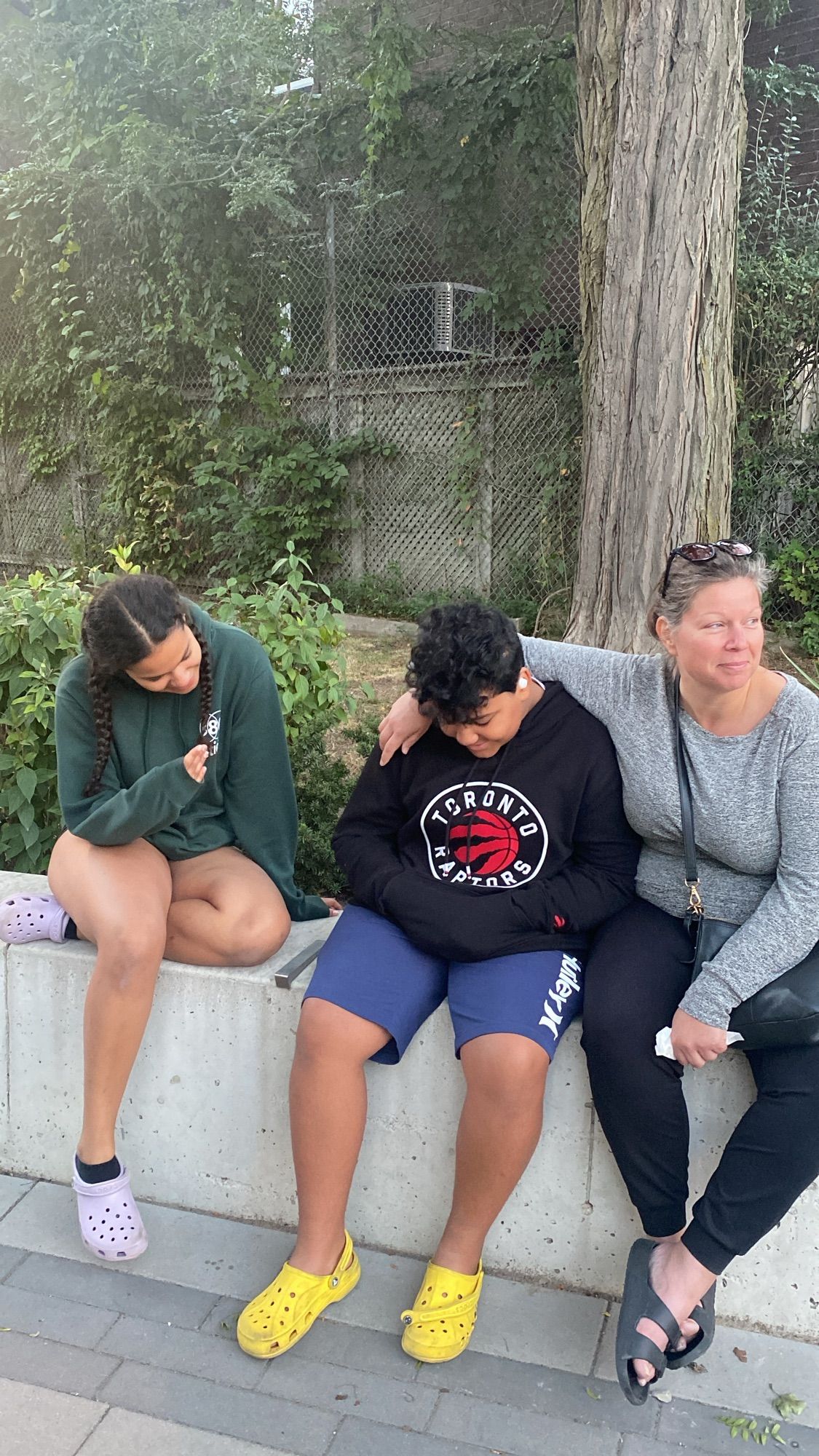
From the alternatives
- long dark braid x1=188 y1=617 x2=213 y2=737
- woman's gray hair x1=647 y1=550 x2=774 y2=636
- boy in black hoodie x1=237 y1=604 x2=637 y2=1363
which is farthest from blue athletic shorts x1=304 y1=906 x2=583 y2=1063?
woman's gray hair x1=647 y1=550 x2=774 y2=636

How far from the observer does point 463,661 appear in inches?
83.7

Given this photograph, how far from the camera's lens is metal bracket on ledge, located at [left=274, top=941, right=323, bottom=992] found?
241cm

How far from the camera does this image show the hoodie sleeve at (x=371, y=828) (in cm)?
233

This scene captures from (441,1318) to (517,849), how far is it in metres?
0.88

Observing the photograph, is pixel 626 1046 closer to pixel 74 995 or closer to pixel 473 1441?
pixel 473 1441

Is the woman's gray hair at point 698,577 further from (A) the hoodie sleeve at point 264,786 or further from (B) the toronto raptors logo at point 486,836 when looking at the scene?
(A) the hoodie sleeve at point 264,786

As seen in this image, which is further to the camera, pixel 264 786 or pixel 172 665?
pixel 264 786

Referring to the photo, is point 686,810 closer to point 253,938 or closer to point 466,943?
point 466,943

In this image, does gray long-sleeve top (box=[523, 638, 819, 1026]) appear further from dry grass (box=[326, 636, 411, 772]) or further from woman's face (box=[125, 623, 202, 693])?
dry grass (box=[326, 636, 411, 772])

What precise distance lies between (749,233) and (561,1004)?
648cm

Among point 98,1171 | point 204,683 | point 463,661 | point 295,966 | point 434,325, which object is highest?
point 434,325

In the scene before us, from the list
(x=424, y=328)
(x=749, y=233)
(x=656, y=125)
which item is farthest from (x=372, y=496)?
(x=656, y=125)

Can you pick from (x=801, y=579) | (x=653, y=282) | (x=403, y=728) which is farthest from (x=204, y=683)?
(x=801, y=579)

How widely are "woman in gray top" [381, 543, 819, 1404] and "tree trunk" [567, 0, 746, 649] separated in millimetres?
1407
